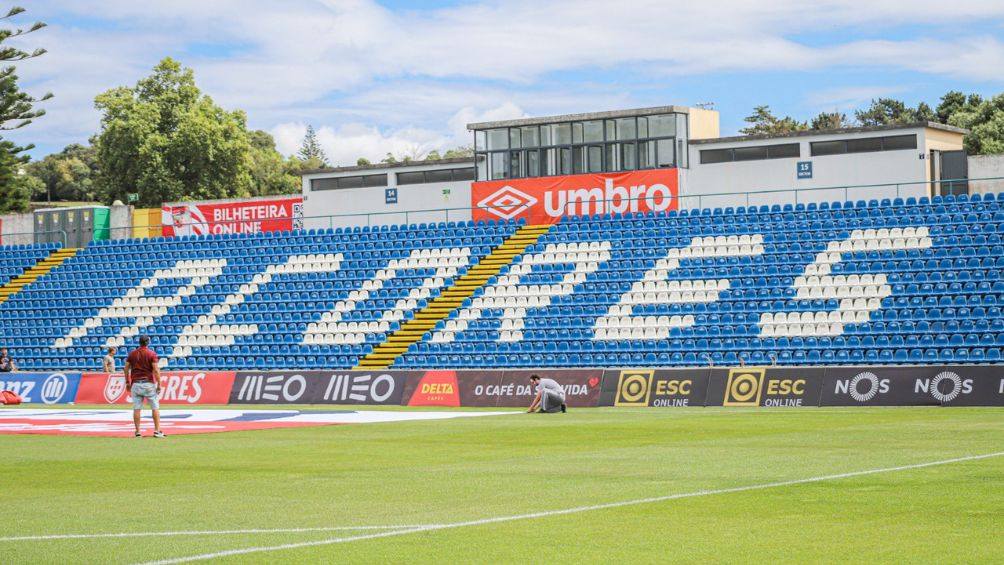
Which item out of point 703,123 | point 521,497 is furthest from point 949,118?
point 521,497

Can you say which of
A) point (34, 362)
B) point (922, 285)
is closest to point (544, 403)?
point (922, 285)

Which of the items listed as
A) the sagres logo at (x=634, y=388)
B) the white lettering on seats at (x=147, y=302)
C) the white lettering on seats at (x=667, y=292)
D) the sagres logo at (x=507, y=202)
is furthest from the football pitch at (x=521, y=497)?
the sagres logo at (x=507, y=202)

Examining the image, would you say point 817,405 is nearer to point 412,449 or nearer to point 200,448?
point 412,449

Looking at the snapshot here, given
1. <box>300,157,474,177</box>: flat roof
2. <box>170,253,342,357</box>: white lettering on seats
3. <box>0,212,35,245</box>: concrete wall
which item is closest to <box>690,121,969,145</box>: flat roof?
<box>300,157,474,177</box>: flat roof

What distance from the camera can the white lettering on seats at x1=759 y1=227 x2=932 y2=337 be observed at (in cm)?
3381

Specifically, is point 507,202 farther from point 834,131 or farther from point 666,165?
point 834,131

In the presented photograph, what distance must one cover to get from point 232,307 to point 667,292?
51.9 feet

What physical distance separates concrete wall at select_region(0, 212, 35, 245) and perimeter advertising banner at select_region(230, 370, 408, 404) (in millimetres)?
28057

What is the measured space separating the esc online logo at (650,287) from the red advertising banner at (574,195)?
99 centimetres

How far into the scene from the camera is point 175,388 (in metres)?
37.6

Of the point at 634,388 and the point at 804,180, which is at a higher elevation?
the point at 804,180

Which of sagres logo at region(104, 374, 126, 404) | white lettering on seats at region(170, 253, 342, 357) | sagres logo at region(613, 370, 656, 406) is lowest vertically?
sagres logo at region(104, 374, 126, 404)

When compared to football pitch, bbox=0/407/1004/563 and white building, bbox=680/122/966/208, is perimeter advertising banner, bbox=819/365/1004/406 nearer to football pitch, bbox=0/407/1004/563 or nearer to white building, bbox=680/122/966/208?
football pitch, bbox=0/407/1004/563

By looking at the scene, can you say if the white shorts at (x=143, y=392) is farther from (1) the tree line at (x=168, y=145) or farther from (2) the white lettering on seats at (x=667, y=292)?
(1) the tree line at (x=168, y=145)
